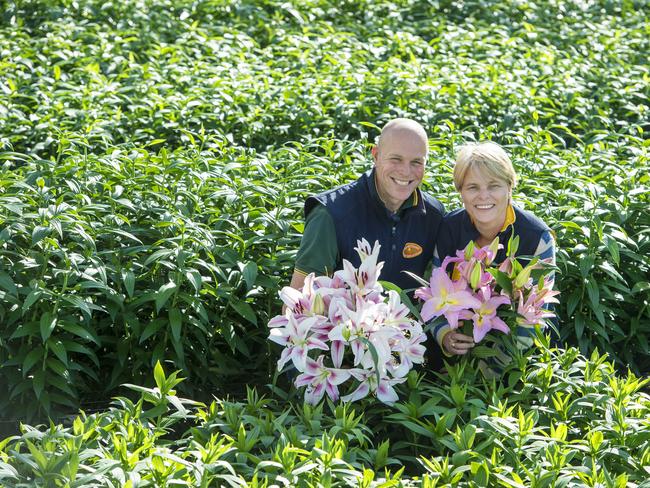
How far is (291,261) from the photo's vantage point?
4.20 m

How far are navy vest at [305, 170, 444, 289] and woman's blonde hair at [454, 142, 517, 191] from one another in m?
0.23

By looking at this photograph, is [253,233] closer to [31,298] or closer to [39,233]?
[39,233]

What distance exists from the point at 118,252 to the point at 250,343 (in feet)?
2.23

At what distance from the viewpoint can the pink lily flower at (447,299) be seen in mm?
3293

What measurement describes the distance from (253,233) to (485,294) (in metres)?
1.31

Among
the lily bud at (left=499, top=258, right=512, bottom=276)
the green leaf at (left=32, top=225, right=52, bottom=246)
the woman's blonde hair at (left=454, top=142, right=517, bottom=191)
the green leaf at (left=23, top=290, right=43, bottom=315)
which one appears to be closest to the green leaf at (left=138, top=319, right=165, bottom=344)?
the green leaf at (left=23, top=290, right=43, bottom=315)

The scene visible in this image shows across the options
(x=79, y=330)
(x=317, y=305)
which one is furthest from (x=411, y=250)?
(x=79, y=330)

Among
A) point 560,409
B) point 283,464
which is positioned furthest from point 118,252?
point 560,409

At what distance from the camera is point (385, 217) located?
12.7ft

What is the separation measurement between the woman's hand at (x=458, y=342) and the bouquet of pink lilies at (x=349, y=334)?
0.56ft

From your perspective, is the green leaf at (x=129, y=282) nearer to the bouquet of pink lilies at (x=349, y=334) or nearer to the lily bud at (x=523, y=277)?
the bouquet of pink lilies at (x=349, y=334)

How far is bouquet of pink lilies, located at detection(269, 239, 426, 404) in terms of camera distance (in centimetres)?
316

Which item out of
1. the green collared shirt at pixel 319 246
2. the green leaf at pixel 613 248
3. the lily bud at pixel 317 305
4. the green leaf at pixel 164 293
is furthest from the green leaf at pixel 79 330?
the green leaf at pixel 613 248

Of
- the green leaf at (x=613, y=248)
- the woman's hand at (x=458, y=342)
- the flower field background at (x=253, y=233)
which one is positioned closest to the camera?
the flower field background at (x=253, y=233)
